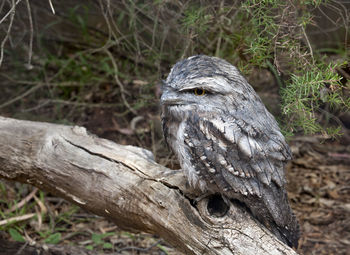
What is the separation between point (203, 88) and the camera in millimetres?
2402

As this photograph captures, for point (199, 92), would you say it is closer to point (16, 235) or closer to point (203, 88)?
point (203, 88)

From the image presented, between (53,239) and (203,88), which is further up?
(203,88)

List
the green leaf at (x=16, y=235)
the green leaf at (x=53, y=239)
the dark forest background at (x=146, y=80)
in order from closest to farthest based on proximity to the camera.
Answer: the dark forest background at (x=146, y=80) < the green leaf at (x=16, y=235) < the green leaf at (x=53, y=239)

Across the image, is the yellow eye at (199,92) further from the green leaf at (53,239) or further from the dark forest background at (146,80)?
the green leaf at (53,239)

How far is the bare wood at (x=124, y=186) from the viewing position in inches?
93.2

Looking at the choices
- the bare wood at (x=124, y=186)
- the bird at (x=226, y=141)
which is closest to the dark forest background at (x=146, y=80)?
the bird at (x=226, y=141)

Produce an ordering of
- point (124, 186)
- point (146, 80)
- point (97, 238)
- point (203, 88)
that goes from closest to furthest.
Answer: point (203, 88) → point (124, 186) → point (97, 238) → point (146, 80)

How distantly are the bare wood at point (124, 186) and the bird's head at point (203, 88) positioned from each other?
0.52 meters

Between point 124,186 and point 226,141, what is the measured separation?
76 centimetres

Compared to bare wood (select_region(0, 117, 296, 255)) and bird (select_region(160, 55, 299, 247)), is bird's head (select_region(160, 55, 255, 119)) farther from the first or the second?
bare wood (select_region(0, 117, 296, 255))

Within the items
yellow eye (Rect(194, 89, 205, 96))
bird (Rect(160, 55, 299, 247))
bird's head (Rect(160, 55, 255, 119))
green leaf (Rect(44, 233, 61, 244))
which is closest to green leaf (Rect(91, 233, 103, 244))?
green leaf (Rect(44, 233, 61, 244))

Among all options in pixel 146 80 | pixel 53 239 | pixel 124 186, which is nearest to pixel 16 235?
pixel 53 239


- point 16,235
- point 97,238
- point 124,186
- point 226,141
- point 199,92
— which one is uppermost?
point 199,92

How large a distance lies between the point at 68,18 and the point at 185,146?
364cm
